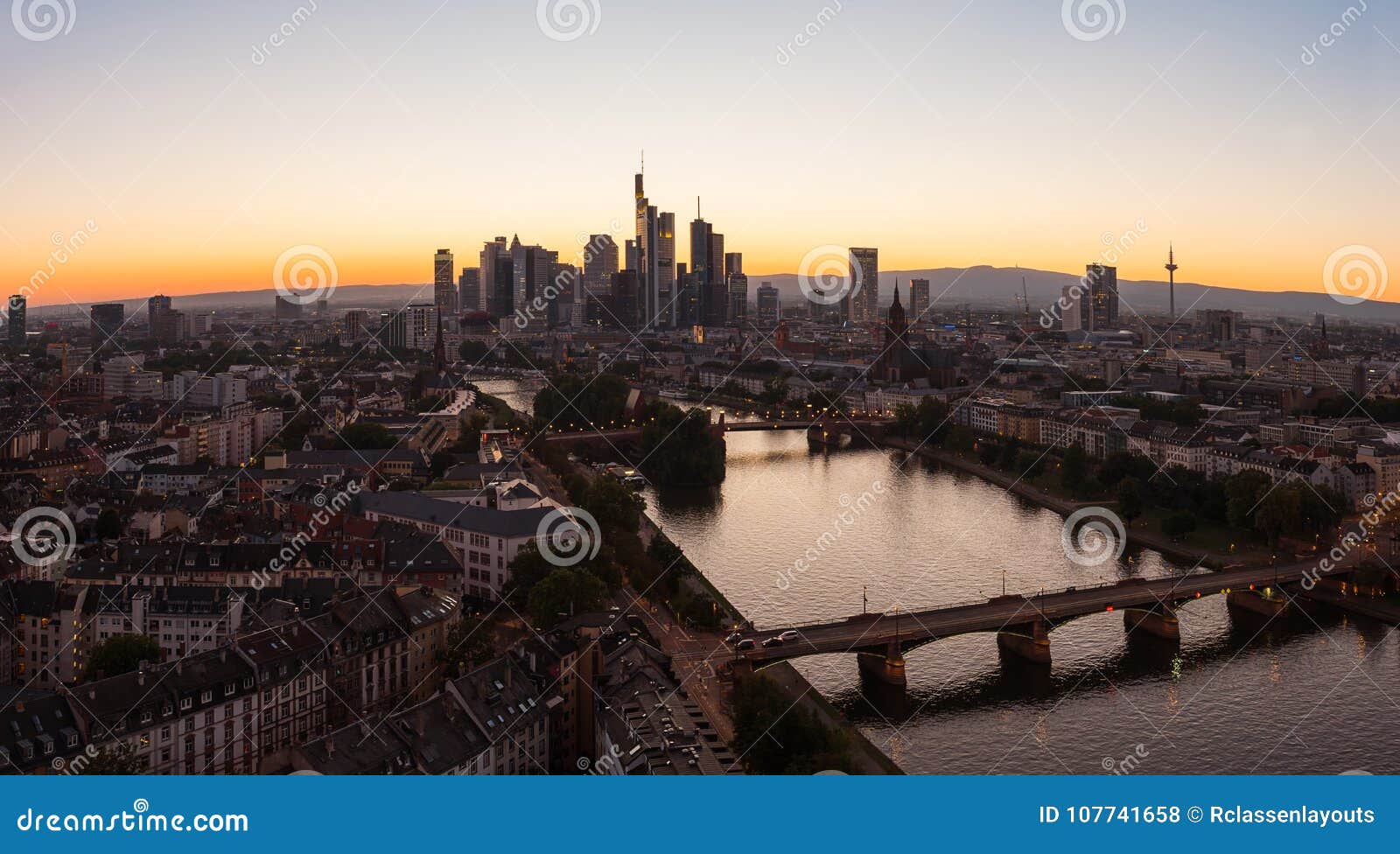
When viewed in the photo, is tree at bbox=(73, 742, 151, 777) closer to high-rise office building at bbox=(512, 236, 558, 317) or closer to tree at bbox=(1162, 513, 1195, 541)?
tree at bbox=(1162, 513, 1195, 541)

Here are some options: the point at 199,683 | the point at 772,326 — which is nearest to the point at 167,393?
the point at 199,683

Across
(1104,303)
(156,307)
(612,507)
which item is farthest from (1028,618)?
(1104,303)

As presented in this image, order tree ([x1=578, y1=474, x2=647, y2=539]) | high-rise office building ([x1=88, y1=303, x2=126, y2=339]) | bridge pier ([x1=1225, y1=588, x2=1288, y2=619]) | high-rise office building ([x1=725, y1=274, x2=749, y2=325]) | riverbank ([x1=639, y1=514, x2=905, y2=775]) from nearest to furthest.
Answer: riverbank ([x1=639, y1=514, x2=905, y2=775]) → bridge pier ([x1=1225, y1=588, x2=1288, y2=619]) → tree ([x1=578, y1=474, x2=647, y2=539]) → high-rise office building ([x1=88, y1=303, x2=126, y2=339]) → high-rise office building ([x1=725, y1=274, x2=749, y2=325])

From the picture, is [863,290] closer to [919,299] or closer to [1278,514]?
[919,299]

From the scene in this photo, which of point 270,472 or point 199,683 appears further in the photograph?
point 270,472

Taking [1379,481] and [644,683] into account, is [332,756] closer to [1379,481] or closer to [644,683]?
[644,683]

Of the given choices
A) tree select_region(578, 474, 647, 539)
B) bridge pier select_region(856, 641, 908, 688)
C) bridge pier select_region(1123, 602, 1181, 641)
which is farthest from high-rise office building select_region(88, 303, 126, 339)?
bridge pier select_region(1123, 602, 1181, 641)
